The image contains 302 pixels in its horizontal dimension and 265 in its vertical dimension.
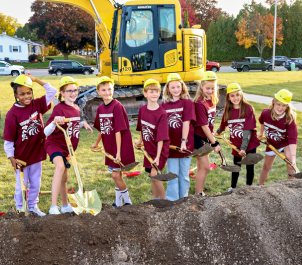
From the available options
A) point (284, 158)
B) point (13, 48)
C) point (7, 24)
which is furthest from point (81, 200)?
point (7, 24)

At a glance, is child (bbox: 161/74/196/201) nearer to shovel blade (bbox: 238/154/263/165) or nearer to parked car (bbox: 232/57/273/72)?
shovel blade (bbox: 238/154/263/165)

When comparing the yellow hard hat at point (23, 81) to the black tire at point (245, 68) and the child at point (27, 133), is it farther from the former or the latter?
the black tire at point (245, 68)

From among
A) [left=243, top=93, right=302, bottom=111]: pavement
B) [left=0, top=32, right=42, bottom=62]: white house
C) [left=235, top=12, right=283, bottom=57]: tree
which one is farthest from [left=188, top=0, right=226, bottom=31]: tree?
[left=243, top=93, right=302, bottom=111]: pavement

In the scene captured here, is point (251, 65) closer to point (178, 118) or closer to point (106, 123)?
point (178, 118)

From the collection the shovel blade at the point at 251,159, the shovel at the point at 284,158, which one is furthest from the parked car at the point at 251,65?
the shovel blade at the point at 251,159

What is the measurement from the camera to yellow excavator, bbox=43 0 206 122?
8.64 m

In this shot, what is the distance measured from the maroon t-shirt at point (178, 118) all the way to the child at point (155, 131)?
0.23 metres

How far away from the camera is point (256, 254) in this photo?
2922mm

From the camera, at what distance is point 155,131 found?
397 cm

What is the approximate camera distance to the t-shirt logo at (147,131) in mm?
3982

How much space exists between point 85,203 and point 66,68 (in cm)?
2678

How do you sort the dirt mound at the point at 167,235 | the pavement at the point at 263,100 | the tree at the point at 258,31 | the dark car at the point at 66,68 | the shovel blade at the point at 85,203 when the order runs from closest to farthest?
the dirt mound at the point at 167,235 → the shovel blade at the point at 85,203 → the pavement at the point at 263,100 → the dark car at the point at 66,68 → the tree at the point at 258,31

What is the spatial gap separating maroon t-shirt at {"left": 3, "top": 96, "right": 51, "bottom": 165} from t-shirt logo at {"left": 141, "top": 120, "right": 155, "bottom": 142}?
127cm

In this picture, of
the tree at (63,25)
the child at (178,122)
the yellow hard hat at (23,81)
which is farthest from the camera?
the tree at (63,25)
